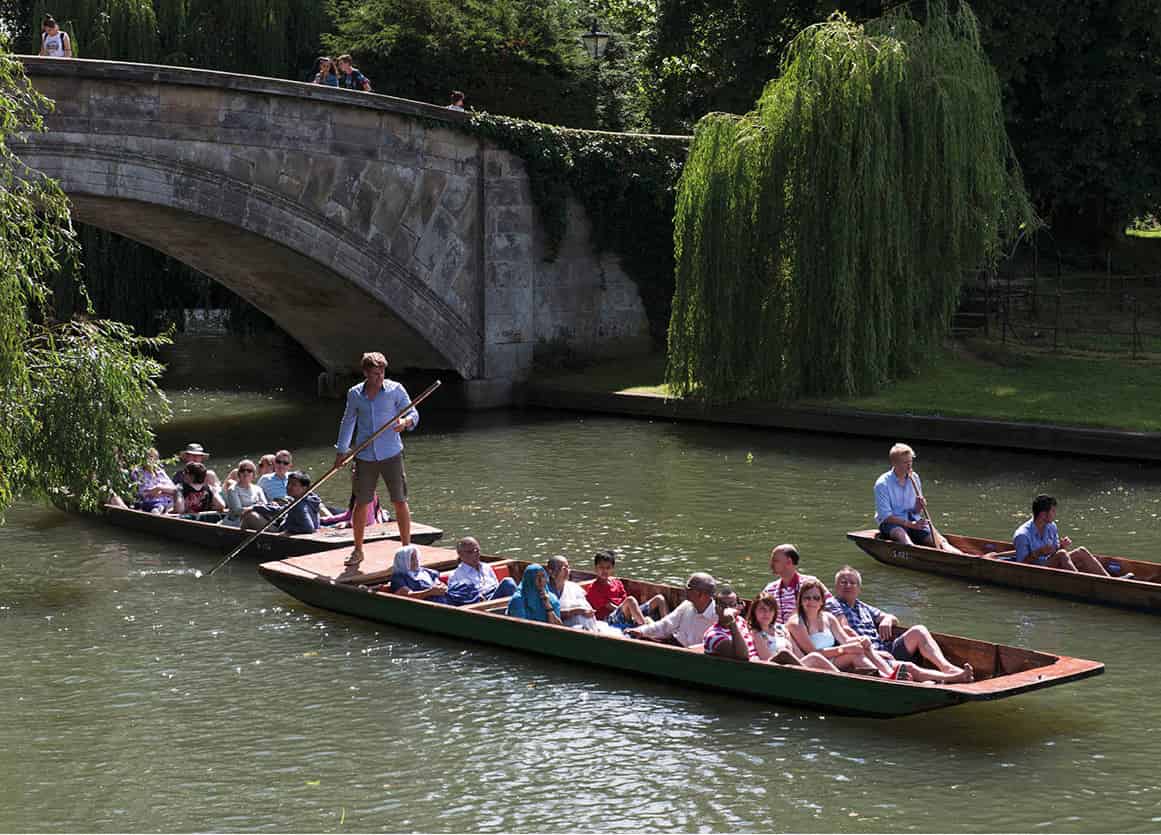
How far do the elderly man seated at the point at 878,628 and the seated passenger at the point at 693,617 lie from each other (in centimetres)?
73

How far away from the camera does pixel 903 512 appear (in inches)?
535

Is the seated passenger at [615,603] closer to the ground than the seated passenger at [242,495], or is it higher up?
closer to the ground

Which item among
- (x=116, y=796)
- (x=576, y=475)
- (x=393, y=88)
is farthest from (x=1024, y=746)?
(x=393, y=88)

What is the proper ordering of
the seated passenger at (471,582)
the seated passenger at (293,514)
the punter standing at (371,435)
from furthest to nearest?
the seated passenger at (293,514), the punter standing at (371,435), the seated passenger at (471,582)

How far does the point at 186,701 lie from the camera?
10.2 metres

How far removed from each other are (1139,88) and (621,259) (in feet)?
26.8

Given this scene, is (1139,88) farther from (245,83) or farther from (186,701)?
(186,701)

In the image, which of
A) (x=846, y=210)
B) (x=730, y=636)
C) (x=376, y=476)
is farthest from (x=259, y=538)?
(x=846, y=210)

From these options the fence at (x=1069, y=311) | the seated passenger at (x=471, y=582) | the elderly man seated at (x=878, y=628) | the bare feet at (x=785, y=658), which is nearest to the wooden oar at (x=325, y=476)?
the seated passenger at (x=471, y=582)

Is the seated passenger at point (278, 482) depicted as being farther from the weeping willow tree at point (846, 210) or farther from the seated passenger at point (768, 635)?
the weeping willow tree at point (846, 210)

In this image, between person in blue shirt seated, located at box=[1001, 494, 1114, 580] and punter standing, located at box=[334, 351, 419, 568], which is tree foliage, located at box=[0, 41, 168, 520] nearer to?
punter standing, located at box=[334, 351, 419, 568]

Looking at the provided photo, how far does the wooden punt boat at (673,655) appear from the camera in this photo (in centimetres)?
924

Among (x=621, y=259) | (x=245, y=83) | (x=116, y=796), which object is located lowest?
A: (x=116, y=796)

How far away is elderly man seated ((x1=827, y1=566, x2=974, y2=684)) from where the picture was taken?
32.3 ft
